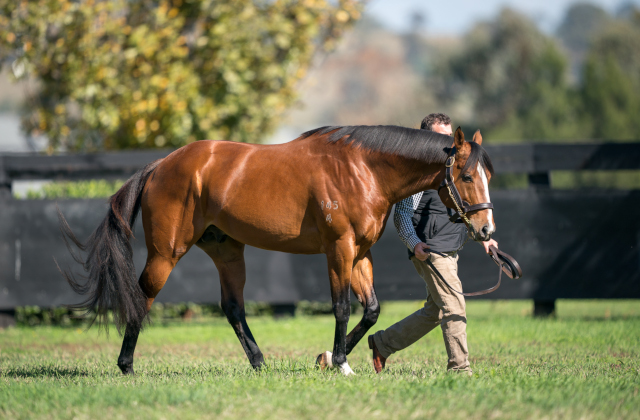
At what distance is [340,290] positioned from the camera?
4656 millimetres

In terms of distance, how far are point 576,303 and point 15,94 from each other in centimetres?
8101

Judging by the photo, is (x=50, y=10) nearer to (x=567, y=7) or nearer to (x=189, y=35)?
(x=189, y=35)

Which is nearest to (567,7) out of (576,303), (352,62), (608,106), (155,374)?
(352,62)

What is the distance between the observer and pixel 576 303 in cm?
1157

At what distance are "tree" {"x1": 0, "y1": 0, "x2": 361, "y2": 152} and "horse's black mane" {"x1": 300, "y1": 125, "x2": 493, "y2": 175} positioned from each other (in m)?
5.54

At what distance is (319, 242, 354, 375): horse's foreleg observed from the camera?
460 centimetres

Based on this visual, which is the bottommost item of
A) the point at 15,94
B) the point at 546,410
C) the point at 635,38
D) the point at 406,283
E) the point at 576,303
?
the point at 15,94

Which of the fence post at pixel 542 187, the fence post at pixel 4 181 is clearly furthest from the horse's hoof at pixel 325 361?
the fence post at pixel 4 181

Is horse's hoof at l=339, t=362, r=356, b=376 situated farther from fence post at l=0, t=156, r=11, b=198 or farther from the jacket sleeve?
fence post at l=0, t=156, r=11, b=198

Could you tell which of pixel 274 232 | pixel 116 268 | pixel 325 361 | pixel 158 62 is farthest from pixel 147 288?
pixel 158 62

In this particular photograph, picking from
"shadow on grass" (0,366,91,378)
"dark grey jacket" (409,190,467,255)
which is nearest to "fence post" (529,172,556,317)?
"dark grey jacket" (409,190,467,255)

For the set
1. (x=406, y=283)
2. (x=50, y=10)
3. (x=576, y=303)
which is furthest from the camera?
(x=576, y=303)

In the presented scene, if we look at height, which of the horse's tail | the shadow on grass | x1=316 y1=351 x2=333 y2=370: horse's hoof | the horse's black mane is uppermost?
the horse's black mane

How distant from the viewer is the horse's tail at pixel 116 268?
16.9ft
